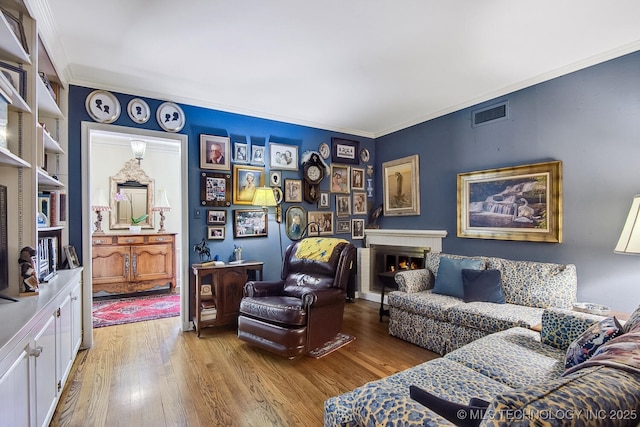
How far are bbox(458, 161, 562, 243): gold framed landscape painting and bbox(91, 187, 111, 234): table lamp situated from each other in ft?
17.7

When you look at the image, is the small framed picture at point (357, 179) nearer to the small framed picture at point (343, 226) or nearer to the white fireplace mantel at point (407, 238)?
the small framed picture at point (343, 226)

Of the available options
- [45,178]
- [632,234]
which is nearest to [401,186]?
[632,234]

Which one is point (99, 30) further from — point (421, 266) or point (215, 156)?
point (421, 266)

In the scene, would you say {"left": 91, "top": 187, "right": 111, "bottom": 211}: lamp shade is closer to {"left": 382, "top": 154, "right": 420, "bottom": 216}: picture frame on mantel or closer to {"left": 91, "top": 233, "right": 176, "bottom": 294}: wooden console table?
{"left": 91, "top": 233, "right": 176, "bottom": 294}: wooden console table

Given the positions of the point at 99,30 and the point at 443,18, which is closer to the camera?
the point at 443,18

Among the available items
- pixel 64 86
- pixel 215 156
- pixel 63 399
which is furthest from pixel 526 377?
pixel 64 86

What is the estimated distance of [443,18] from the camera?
2.14 meters

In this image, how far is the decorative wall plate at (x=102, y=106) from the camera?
315 centimetres

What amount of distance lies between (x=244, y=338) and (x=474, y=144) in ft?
11.0

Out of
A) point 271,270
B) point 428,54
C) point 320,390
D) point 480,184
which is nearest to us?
point 320,390

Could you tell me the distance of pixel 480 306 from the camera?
9.04ft

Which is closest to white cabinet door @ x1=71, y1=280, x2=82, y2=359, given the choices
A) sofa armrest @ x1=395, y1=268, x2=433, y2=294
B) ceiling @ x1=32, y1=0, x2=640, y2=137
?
ceiling @ x1=32, y1=0, x2=640, y2=137

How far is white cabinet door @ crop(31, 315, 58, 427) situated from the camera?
152cm

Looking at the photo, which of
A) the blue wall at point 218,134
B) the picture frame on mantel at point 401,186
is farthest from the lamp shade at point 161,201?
the picture frame on mantel at point 401,186
